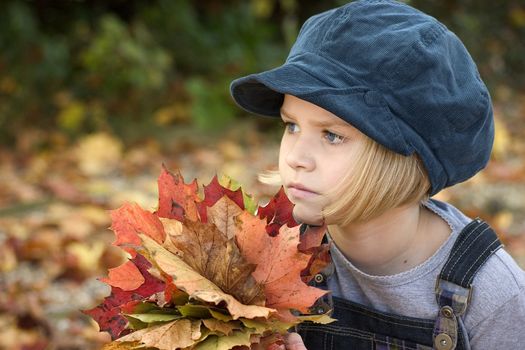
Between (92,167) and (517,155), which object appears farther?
(517,155)

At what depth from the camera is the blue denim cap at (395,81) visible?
1.65 m

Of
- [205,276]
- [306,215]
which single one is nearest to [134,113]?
[306,215]

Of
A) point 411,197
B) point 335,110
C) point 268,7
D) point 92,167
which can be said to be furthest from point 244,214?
point 268,7

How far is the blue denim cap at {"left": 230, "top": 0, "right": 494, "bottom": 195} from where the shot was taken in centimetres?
165

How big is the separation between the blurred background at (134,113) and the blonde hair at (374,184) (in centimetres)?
180

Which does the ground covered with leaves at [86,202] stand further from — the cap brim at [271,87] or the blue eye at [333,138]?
the blue eye at [333,138]

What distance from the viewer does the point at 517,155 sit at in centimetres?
523

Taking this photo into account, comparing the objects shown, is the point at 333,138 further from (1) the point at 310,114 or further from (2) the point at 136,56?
(2) the point at 136,56

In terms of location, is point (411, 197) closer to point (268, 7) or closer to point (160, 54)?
point (160, 54)

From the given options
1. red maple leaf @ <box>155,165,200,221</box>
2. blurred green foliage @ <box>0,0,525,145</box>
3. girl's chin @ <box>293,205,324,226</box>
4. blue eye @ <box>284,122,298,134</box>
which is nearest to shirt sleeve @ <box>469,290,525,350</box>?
girl's chin @ <box>293,205,324,226</box>

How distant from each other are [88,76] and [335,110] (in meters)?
4.09

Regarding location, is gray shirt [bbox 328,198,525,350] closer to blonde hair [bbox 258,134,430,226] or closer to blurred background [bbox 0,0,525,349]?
blonde hair [bbox 258,134,430,226]

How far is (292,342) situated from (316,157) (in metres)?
0.40

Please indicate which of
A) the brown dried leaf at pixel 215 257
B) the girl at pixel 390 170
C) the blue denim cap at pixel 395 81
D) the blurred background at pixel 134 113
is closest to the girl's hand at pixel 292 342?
the girl at pixel 390 170
